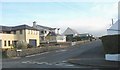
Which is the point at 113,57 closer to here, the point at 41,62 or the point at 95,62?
the point at 95,62

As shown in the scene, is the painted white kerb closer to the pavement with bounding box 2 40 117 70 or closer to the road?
the pavement with bounding box 2 40 117 70

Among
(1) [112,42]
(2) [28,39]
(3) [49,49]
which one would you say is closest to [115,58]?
(1) [112,42]

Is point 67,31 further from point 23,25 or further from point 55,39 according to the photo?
point 23,25

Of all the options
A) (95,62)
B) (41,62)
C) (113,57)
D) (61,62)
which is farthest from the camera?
(41,62)

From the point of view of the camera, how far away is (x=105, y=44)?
1358 inches

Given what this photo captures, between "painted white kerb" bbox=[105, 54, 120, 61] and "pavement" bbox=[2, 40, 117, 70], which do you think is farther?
"painted white kerb" bbox=[105, 54, 120, 61]

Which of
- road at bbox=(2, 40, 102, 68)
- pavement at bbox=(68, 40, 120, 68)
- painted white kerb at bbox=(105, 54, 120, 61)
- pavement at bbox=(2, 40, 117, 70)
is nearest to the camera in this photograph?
pavement at bbox=(68, 40, 120, 68)

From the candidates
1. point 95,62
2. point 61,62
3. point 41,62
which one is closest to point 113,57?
point 95,62

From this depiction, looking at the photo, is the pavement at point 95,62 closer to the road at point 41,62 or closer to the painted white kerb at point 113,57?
the painted white kerb at point 113,57

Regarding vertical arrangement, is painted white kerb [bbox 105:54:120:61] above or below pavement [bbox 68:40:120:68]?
above

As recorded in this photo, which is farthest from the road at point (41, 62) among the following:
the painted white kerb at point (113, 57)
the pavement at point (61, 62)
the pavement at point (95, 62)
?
the painted white kerb at point (113, 57)

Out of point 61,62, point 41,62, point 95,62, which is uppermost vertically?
point 95,62

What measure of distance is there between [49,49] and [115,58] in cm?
3530

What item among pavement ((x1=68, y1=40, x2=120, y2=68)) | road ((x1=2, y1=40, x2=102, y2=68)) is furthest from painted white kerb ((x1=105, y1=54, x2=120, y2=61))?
road ((x1=2, y1=40, x2=102, y2=68))
